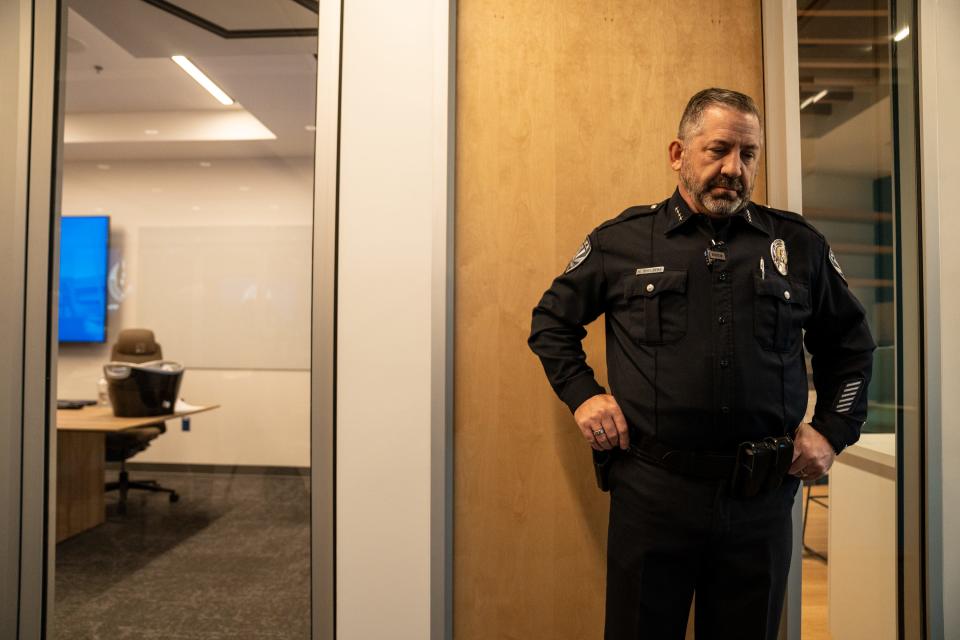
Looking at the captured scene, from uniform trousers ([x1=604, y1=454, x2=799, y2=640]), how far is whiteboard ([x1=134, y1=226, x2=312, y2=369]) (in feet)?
3.35

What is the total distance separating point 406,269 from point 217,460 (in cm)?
95

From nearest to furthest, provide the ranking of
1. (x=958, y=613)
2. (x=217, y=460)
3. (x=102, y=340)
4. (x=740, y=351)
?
1. (x=740, y=351)
2. (x=958, y=613)
3. (x=102, y=340)
4. (x=217, y=460)

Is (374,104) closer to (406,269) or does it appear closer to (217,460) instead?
(406,269)

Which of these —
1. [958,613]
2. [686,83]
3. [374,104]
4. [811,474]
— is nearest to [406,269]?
[374,104]

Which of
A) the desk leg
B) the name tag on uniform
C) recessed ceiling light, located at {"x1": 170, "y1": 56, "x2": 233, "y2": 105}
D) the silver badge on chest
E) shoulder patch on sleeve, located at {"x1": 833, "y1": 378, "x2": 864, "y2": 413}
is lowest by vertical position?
the desk leg

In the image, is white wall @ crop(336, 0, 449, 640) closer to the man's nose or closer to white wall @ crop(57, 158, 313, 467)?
white wall @ crop(57, 158, 313, 467)

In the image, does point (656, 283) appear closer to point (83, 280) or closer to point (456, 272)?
point (456, 272)

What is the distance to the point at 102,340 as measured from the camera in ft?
5.34

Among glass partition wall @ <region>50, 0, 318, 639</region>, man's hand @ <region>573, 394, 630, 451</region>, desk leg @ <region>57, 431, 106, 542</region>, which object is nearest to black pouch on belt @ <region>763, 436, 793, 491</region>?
man's hand @ <region>573, 394, 630, 451</region>

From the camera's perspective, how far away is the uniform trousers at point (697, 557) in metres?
1.10

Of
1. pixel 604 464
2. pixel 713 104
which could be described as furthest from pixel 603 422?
pixel 713 104

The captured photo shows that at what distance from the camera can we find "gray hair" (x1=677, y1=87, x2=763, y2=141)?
1120 millimetres

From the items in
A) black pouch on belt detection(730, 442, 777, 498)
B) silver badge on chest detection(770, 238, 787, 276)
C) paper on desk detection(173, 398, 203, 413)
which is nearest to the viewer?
black pouch on belt detection(730, 442, 777, 498)

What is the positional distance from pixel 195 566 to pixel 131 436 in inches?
19.3
